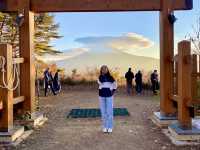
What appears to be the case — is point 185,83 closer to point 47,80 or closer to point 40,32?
point 47,80

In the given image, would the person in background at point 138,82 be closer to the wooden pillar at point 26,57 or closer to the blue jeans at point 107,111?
the wooden pillar at point 26,57

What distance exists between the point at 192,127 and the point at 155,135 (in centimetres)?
100

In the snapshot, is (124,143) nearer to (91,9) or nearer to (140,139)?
(140,139)

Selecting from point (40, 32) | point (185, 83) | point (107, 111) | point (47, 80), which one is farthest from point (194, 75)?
point (40, 32)

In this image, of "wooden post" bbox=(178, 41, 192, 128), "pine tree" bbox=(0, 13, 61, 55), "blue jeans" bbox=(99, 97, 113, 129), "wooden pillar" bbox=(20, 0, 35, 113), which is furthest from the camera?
"pine tree" bbox=(0, 13, 61, 55)

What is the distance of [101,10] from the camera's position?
13188 millimetres

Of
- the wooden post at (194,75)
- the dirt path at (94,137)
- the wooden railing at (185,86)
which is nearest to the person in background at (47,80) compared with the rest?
the dirt path at (94,137)

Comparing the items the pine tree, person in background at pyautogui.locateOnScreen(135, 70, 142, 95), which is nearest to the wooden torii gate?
person in background at pyautogui.locateOnScreen(135, 70, 142, 95)

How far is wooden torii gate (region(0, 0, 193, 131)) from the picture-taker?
42.8 feet

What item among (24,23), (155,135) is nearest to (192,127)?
(155,135)

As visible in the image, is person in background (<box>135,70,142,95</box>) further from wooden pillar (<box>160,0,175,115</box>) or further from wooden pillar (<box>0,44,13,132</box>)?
wooden pillar (<box>0,44,13,132</box>)

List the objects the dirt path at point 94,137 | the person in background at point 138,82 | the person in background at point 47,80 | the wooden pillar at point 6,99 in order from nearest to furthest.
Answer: the dirt path at point 94,137
the wooden pillar at point 6,99
the person in background at point 47,80
the person in background at point 138,82

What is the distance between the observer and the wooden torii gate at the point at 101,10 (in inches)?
513

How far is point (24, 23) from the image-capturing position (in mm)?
13117
